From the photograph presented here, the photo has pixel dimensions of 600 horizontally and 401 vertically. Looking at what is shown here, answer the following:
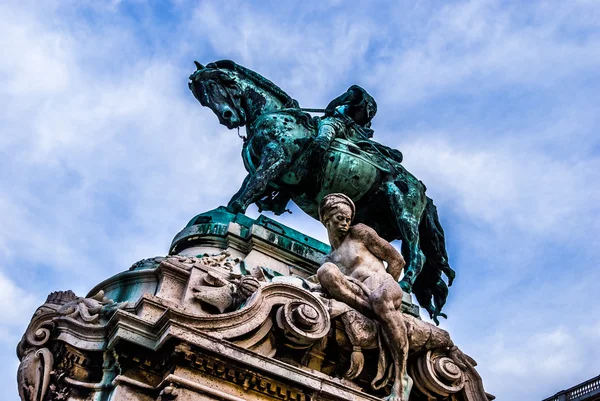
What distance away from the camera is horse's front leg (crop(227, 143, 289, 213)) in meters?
10.1

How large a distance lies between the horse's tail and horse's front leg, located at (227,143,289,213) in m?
2.88

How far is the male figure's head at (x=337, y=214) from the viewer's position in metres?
8.73

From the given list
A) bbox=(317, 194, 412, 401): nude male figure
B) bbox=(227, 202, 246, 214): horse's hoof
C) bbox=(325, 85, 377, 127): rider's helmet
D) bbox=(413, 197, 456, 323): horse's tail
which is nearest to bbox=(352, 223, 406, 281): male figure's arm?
bbox=(317, 194, 412, 401): nude male figure

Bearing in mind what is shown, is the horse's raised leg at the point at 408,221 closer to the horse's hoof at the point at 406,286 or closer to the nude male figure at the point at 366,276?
the horse's hoof at the point at 406,286

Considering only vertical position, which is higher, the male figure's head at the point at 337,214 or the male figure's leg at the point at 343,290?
the male figure's head at the point at 337,214

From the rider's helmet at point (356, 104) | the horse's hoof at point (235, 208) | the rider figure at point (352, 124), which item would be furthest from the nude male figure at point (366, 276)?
the rider's helmet at point (356, 104)

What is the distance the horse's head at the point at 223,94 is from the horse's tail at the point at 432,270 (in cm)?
350

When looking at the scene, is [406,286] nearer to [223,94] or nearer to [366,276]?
[366,276]

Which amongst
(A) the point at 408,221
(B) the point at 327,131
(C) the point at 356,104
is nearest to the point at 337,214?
(A) the point at 408,221

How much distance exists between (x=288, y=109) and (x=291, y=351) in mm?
5322

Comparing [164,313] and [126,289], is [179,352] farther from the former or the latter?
[126,289]

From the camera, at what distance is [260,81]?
1216 centimetres

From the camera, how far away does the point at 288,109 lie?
11641 mm

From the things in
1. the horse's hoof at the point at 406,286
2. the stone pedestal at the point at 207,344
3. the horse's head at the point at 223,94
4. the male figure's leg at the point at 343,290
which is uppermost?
the horse's head at the point at 223,94
